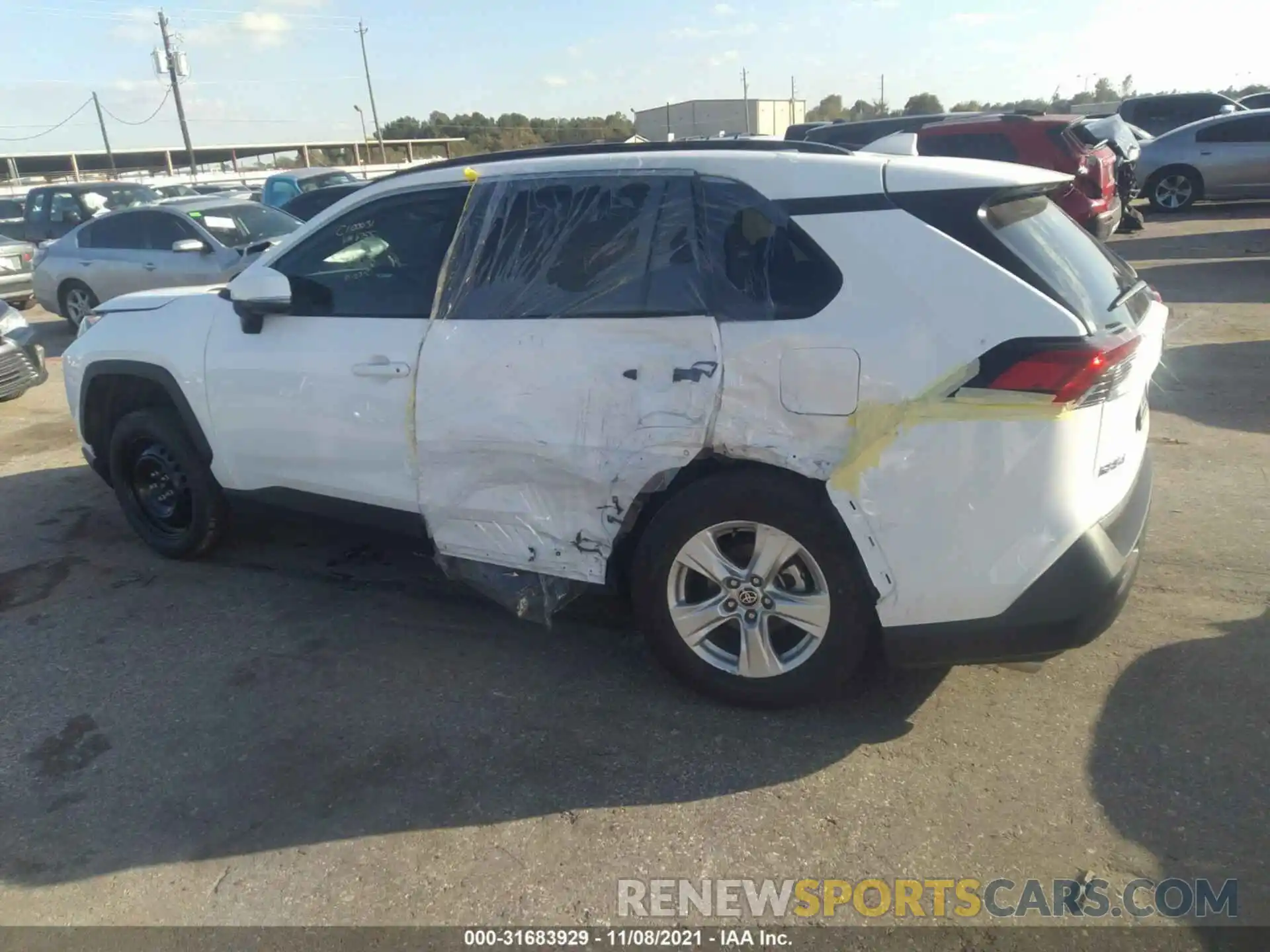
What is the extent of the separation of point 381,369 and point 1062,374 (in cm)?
244

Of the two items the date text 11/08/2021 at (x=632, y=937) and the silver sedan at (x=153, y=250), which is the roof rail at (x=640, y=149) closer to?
the date text 11/08/2021 at (x=632, y=937)

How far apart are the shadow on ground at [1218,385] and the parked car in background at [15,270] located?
13269 millimetres

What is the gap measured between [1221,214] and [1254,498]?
14886mm

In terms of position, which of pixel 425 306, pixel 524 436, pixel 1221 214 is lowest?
pixel 1221 214

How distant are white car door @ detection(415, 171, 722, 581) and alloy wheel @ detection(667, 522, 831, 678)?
0.31 metres

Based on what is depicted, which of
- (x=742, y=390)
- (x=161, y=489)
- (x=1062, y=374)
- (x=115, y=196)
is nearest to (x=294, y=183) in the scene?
(x=115, y=196)

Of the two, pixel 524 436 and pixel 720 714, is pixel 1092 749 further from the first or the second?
pixel 524 436

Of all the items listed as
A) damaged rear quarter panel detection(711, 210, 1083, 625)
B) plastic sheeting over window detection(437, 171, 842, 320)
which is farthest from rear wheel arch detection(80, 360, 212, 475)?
damaged rear quarter panel detection(711, 210, 1083, 625)

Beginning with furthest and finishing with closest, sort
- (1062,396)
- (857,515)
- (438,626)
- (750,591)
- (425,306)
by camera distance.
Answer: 1. (438,626)
2. (425,306)
3. (750,591)
4. (857,515)
5. (1062,396)

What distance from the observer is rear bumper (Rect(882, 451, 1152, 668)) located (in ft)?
9.49

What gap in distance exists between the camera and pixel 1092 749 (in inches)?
124

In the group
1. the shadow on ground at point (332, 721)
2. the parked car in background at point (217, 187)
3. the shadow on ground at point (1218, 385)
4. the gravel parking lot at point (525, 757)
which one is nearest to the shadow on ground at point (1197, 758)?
the gravel parking lot at point (525, 757)

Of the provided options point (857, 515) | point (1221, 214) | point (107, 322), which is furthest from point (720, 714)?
point (1221, 214)

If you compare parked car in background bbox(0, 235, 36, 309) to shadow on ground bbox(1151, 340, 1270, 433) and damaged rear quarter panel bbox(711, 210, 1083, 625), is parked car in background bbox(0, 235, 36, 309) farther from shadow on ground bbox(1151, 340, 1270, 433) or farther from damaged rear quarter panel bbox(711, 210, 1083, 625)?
shadow on ground bbox(1151, 340, 1270, 433)
